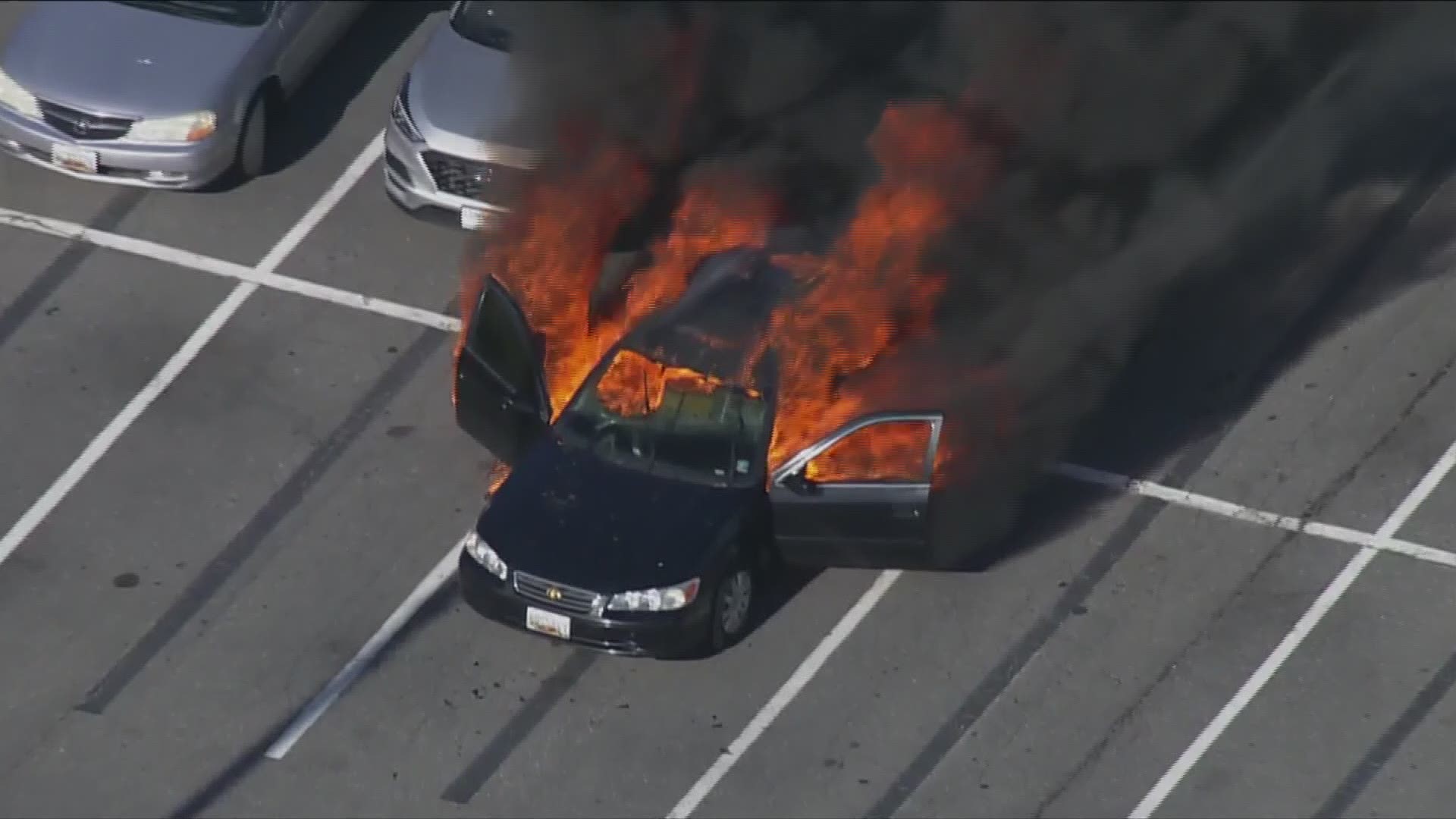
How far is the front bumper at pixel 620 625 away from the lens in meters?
14.6

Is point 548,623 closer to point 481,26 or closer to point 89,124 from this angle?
point 481,26

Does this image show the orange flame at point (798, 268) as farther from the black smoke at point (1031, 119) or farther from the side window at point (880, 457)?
the black smoke at point (1031, 119)

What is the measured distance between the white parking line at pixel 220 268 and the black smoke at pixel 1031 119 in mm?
1258

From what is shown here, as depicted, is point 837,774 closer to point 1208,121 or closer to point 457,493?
point 457,493

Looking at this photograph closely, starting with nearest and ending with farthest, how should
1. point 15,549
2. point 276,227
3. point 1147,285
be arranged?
point 15,549 → point 1147,285 → point 276,227

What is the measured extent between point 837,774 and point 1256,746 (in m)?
2.15

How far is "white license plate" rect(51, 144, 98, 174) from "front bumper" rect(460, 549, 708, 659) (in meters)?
4.87

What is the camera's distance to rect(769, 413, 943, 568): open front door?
15.0 meters

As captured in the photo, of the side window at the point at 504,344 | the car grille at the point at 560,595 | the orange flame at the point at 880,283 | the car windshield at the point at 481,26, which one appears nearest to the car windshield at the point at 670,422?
the orange flame at the point at 880,283

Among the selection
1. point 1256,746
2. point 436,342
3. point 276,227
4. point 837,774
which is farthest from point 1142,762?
point 276,227

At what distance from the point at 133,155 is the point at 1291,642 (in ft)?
26.1

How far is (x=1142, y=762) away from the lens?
47.4 feet

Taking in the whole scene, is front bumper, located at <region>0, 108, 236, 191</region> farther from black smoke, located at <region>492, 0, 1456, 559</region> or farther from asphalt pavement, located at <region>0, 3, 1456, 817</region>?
black smoke, located at <region>492, 0, 1456, 559</region>

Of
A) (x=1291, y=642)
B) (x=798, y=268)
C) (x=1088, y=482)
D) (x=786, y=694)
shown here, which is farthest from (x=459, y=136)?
(x=1291, y=642)
